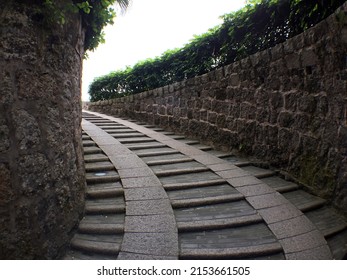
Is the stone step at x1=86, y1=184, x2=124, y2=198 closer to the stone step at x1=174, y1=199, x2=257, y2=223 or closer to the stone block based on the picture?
the stone block

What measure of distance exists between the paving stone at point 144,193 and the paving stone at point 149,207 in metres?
0.08

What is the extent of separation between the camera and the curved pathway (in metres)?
2.15

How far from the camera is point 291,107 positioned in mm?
3420

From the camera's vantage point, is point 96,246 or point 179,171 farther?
point 179,171

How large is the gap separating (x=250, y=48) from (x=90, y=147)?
135 inches

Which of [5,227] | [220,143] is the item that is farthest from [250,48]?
[5,227]

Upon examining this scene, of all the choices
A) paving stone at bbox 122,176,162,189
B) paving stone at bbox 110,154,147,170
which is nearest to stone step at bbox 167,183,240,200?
paving stone at bbox 122,176,162,189

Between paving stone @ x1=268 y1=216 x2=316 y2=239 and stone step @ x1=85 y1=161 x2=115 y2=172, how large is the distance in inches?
87.4

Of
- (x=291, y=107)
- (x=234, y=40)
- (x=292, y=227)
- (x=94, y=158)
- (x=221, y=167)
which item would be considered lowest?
(x=292, y=227)

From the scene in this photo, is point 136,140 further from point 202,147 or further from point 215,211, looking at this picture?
point 215,211

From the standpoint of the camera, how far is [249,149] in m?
4.21

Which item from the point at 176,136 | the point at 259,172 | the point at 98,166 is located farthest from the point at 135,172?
the point at 176,136

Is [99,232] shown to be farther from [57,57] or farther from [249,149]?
[249,149]

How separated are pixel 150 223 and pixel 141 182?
813 mm
